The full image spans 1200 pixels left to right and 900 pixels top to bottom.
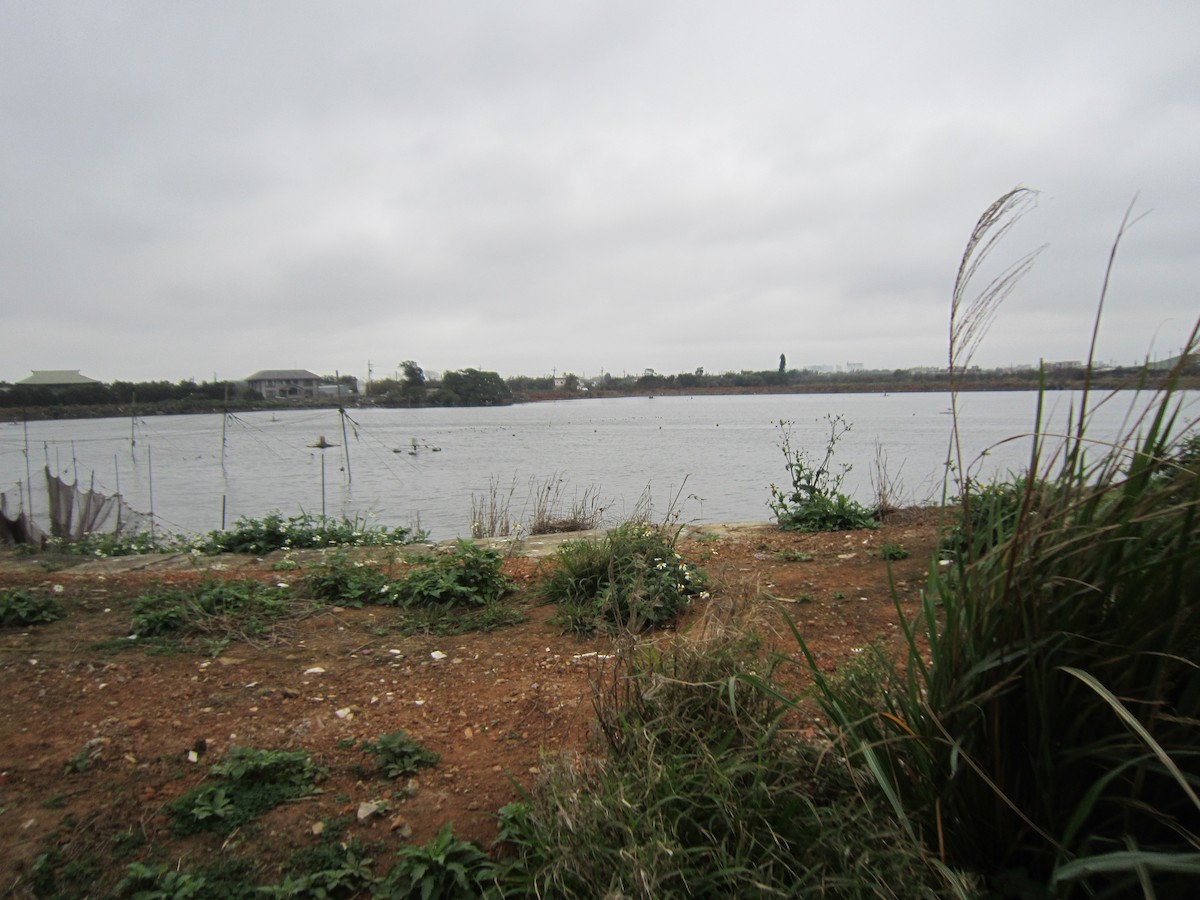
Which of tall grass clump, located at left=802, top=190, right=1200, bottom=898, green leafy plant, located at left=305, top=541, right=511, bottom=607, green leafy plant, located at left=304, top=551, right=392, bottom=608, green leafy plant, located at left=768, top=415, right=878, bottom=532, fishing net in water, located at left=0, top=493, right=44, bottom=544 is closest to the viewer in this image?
tall grass clump, located at left=802, top=190, right=1200, bottom=898

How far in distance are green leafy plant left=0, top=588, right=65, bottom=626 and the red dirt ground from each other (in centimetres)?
8

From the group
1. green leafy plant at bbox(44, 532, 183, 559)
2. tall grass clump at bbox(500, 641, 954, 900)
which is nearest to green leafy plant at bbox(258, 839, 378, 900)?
tall grass clump at bbox(500, 641, 954, 900)

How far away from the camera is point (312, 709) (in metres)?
3.27

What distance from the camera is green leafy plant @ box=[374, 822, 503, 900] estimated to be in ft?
6.77

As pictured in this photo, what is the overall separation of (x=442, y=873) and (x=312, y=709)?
1.44 m

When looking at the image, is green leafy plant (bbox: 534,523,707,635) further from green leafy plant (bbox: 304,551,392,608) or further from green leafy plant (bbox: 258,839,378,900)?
green leafy plant (bbox: 258,839,378,900)

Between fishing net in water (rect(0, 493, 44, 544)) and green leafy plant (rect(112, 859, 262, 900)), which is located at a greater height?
green leafy plant (rect(112, 859, 262, 900))

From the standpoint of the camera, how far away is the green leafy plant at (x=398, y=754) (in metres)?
2.73

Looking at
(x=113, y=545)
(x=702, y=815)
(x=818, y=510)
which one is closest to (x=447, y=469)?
(x=113, y=545)

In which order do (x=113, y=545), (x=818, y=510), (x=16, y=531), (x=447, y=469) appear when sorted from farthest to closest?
(x=447, y=469)
(x=16, y=531)
(x=113, y=545)
(x=818, y=510)

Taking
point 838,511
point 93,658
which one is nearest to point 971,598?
point 93,658

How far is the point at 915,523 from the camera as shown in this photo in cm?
745

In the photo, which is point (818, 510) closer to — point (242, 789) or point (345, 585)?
point (345, 585)

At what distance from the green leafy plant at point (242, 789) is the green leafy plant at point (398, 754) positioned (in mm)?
221
